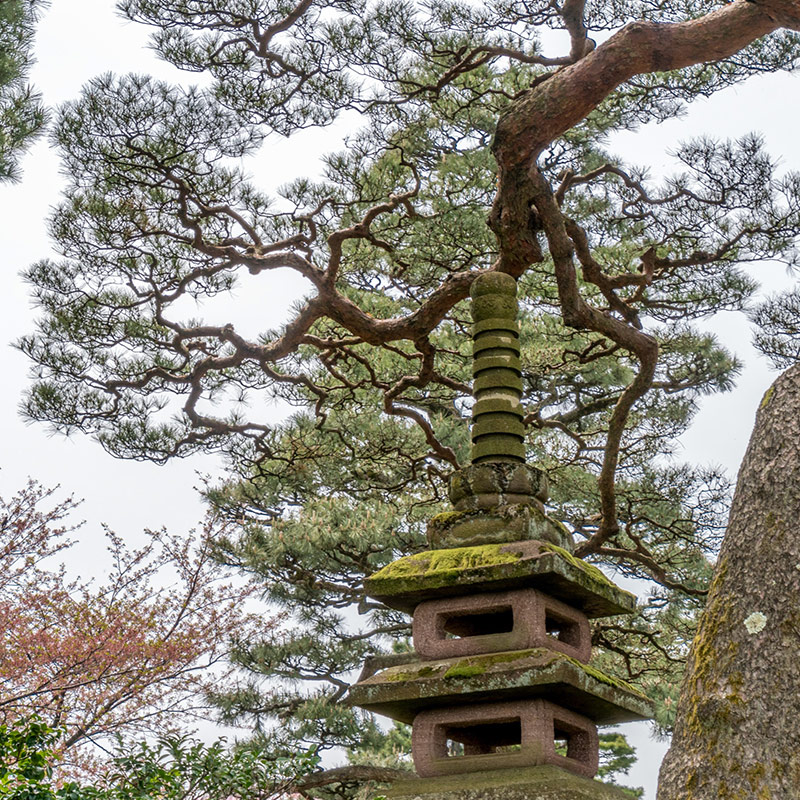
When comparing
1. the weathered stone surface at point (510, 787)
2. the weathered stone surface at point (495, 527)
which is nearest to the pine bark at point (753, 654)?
the weathered stone surface at point (510, 787)

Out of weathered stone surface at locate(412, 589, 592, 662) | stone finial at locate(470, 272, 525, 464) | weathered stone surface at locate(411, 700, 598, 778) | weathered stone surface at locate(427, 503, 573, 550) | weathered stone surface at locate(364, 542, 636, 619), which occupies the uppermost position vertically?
stone finial at locate(470, 272, 525, 464)

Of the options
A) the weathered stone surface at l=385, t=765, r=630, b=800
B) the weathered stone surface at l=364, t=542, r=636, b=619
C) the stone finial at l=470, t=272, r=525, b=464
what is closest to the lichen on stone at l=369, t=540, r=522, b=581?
the weathered stone surface at l=364, t=542, r=636, b=619

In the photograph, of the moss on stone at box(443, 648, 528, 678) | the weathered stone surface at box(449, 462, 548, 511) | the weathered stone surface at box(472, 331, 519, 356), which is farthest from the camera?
the weathered stone surface at box(472, 331, 519, 356)

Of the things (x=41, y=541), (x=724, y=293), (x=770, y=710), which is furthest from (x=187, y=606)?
(x=770, y=710)

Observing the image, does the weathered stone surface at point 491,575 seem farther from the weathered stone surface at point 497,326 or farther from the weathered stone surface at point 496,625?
the weathered stone surface at point 497,326

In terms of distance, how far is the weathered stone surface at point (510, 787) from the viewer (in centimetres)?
404

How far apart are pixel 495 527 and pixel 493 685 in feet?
2.58

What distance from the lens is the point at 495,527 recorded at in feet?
15.8

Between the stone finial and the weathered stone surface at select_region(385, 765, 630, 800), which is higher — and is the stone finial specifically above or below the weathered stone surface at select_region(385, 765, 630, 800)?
above

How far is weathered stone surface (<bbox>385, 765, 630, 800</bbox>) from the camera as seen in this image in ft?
13.3

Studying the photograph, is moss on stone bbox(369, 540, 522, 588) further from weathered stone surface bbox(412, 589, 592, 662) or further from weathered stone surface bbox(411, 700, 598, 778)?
weathered stone surface bbox(411, 700, 598, 778)

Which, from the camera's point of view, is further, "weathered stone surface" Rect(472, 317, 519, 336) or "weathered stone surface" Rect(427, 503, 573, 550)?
"weathered stone surface" Rect(472, 317, 519, 336)

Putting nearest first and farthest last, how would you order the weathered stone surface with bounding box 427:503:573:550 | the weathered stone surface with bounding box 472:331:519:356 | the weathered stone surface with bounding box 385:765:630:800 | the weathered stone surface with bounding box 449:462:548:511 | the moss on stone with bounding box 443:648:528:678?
the weathered stone surface with bounding box 385:765:630:800, the moss on stone with bounding box 443:648:528:678, the weathered stone surface with bounding box 427:503:573:550, the weathered stone surface with bounding box 449:462:548:511, the weathered stone surface with bounding box 472:331:519:356

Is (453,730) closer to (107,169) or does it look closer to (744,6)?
(744,6)
